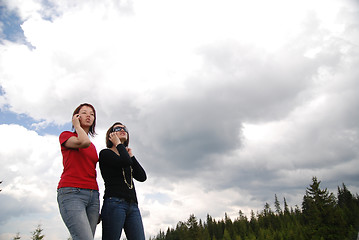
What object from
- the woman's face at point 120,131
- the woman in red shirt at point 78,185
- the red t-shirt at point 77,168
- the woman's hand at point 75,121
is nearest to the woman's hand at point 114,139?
the woman's face at point 120,131

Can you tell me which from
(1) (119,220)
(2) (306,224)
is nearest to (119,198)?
(1) (119,220)

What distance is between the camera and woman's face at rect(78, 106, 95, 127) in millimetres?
4367

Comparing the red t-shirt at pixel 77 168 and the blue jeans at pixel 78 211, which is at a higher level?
the red t-shirt at pixel 77 168

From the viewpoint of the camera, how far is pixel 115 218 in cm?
407

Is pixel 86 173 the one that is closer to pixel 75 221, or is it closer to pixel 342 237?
pixel 75 221

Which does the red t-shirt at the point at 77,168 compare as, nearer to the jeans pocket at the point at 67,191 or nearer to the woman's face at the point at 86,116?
the jeans pocket at the point at 67,191

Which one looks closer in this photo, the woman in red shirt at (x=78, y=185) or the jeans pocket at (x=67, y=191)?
the woman in red shirt at (x=78, y=185)

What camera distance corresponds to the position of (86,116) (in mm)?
4387

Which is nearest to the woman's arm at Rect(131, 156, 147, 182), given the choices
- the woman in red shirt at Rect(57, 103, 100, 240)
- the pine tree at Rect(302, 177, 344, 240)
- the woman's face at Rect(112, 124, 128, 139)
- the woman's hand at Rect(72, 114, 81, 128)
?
the woman's face at Rect(112, 124, 128, 139)

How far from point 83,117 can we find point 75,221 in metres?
1.71

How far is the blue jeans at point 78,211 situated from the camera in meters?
3.44

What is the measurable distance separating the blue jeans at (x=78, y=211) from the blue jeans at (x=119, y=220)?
A: 0.25 m

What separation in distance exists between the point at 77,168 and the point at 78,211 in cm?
65

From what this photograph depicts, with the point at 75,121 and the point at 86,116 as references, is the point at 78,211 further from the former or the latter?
the point at 86,116
